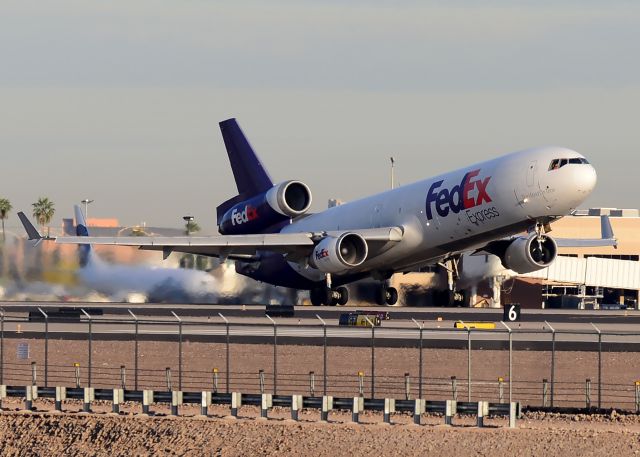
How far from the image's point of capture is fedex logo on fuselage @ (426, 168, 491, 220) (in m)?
60.0

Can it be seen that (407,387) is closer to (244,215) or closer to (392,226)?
(392,226)

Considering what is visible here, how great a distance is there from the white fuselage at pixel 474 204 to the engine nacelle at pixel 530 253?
156cm

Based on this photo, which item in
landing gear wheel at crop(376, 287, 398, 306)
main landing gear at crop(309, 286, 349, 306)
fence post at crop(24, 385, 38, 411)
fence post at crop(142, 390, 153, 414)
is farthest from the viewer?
landing gear wheel at crop(376, 287, 398, 306)

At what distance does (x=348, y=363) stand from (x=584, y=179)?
14.9 metres

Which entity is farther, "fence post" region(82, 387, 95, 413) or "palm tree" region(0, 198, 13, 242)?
"palm tree" region(0, 198, 13, 242)

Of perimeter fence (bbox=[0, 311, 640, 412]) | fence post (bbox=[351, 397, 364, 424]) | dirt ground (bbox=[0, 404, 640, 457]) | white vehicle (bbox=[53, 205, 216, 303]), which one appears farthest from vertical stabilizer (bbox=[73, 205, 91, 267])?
fence post (bbox=[351, 397, 364, 424])

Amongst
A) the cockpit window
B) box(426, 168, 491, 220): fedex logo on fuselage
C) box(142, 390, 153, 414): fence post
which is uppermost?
the cockpit window

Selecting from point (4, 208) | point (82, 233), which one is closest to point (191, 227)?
point (82, 233)

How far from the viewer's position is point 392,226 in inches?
2613

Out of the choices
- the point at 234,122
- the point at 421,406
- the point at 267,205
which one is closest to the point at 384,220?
the point at 267,205

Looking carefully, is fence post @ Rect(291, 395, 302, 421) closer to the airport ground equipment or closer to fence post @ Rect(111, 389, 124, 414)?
the airport ground equipment

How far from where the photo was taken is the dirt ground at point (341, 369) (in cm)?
4497

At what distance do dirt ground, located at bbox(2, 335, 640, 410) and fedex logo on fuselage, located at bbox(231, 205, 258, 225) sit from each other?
22.0 meters

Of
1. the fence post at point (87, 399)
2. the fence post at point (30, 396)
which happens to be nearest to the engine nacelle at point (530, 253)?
the fence post at point (87, 399)
